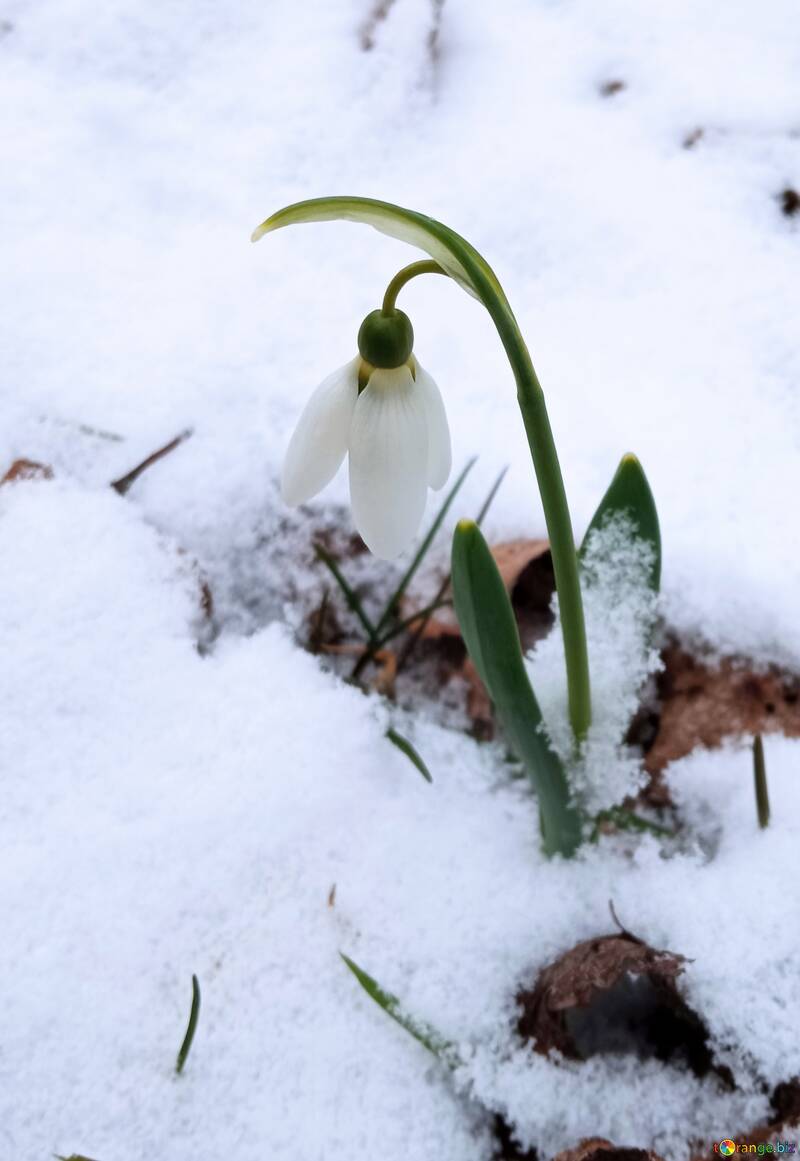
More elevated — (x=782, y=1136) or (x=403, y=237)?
(x=403, y=237)

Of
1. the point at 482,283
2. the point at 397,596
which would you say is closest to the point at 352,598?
the point at 397,596

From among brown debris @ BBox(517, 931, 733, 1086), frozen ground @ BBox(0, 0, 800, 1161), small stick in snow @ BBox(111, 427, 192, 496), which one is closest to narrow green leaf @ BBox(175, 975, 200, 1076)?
frozen ground @ BBox(0, 0, 800, 1161)

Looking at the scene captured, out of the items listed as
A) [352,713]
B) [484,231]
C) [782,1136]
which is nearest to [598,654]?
[352,713]

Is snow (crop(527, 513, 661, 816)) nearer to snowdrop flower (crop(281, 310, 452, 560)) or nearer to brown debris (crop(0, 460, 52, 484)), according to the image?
snowdrop flower (crop(281, 310, 452, 560))

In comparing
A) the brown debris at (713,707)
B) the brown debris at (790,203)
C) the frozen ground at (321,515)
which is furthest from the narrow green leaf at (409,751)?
the brown debris at (790,203)

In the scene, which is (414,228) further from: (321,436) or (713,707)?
(713,707)

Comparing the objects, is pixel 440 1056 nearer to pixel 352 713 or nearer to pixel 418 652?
pixel 352 713

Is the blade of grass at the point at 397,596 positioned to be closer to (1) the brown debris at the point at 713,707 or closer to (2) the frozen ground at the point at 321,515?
(2) the frozen ground at the point at 321,515
